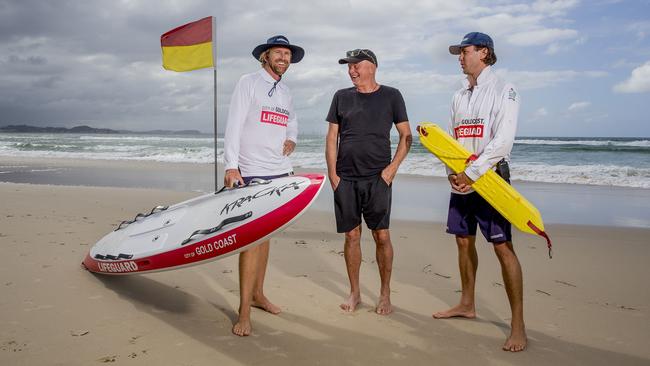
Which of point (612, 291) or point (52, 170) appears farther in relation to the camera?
point (52, 170)

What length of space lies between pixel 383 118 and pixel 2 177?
1430cm

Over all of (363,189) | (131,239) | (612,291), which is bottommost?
(612,291)

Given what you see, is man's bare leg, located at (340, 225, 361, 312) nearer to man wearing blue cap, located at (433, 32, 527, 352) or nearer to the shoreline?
man wearing blue cap, located at (433, 32, 527, 352)

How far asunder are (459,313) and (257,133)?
6.79 feet

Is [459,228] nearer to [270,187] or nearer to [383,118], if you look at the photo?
[383,118]

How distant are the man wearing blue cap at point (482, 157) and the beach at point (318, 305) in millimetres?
311

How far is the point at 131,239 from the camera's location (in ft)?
13.3

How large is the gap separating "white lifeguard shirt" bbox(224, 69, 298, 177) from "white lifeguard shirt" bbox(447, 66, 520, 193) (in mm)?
1337

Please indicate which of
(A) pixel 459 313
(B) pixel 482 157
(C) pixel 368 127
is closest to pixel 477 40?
(B) pixel 482 157

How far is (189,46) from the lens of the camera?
18.8ft

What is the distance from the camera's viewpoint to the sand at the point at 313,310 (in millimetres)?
3031

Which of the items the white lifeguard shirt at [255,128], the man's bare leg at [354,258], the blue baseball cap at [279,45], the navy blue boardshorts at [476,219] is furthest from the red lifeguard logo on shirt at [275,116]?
the navy blue boardshorts at [476,219]

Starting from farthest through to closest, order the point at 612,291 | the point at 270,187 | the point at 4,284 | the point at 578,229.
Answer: the point at 578,229 < the point at 612,291 < the point at 4,284 < the point at 270,187

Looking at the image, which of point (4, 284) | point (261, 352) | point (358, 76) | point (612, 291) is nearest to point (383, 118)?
point (358, 76)
